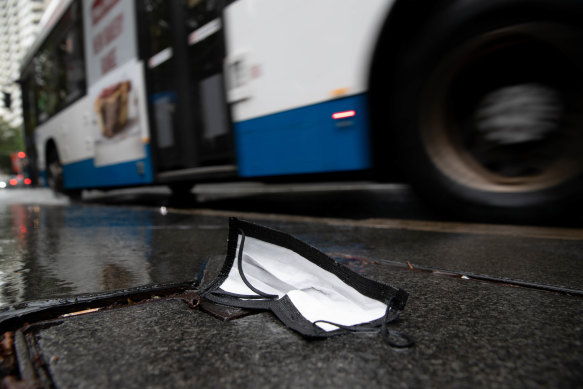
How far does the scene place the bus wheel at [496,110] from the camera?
221cm

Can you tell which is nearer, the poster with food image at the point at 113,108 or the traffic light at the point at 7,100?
the poster with food image at the point at 113,108

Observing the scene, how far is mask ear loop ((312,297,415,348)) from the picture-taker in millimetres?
934

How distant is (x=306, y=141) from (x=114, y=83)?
3381 millimetres

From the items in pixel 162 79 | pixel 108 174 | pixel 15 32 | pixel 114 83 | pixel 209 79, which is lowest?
pixel 108 174

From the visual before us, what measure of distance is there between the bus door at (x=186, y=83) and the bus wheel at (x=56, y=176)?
3839 mm

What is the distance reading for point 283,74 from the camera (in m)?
3.20

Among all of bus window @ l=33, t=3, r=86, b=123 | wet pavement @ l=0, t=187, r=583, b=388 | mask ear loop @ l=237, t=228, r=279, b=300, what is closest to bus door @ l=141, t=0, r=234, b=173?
bus window @ l=33, t=3, r=86, b=123

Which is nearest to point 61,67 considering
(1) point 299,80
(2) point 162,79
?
(2) point 162,79

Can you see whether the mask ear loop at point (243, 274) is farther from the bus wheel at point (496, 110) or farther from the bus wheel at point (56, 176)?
the bus wheel at point (56, 176)

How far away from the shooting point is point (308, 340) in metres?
0.98

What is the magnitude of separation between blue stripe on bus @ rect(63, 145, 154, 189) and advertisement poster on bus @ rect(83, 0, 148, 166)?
95 millimetres

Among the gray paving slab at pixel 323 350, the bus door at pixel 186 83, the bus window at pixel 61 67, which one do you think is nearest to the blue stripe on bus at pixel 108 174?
the bus door at pixel 186 83

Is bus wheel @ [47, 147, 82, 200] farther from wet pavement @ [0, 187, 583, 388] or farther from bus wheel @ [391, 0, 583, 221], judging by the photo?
bus wheel @ [391, 0, 583, 221]

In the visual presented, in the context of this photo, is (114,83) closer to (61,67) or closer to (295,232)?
(61,67)
